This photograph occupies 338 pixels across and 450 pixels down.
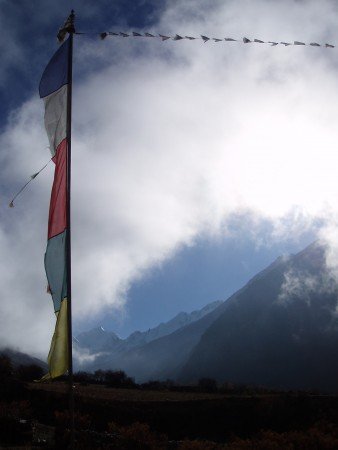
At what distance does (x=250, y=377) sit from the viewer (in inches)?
3917

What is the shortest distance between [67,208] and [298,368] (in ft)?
309

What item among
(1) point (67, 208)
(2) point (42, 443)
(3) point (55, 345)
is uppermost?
(1) point (67, 208)

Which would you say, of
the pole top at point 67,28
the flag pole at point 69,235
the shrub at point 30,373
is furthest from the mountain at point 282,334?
the pole top at point 67,28

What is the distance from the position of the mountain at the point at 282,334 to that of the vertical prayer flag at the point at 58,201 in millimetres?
80932

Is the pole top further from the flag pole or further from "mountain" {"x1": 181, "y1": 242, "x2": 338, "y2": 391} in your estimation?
"mountain" {"x1": 181, "y1": 242, "x2": 338, "y2": 391}

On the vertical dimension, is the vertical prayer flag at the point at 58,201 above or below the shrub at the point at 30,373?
above

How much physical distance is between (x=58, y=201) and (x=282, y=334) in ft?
358

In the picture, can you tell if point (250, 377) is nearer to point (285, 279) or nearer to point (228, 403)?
point (285, 279)

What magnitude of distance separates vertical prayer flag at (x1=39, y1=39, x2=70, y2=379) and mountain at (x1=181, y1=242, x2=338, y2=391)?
3186 inches

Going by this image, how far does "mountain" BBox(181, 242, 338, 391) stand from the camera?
3605 inches

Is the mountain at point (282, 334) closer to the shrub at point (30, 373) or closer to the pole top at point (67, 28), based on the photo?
the shrub at point (30, 373)

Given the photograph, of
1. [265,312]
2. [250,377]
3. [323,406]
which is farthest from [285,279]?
[323,406]

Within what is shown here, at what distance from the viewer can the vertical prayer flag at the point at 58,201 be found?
7.74 m

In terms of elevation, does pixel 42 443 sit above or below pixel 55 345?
below
